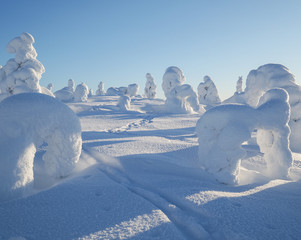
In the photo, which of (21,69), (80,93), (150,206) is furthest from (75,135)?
(80,93)

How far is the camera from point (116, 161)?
4797mm

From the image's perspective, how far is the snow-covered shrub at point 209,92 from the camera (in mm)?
26922

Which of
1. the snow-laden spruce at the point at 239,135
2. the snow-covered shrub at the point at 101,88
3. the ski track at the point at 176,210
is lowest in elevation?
the ski track at the point at 176,210

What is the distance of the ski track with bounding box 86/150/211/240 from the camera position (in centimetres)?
254

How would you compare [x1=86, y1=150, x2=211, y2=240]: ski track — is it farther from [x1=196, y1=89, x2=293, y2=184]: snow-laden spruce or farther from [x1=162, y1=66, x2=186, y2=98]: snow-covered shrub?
[x1=162, y1=66, x2=186, y2=98]: snow-covered shrub

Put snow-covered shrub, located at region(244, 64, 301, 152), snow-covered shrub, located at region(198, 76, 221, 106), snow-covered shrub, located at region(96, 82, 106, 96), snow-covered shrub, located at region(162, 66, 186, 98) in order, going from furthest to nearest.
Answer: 1. snow-covered shrub, located at region(96, 82, 106, 96)
2. snow-covered shrub, located at region(198, 76, 221, 106)
3. snow-covered shrub, located at region(162, 66, 186, 98)
4. snow-covered shrub, located at region(244, 64, 301, 152)

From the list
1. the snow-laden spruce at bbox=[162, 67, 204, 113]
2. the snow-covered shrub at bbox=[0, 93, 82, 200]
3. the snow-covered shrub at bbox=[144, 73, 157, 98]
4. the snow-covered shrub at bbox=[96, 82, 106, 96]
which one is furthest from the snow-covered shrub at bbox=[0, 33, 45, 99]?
the snow-covered shrub at bbox=[96, 82, 106, 96]

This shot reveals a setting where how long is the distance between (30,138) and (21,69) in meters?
12.2

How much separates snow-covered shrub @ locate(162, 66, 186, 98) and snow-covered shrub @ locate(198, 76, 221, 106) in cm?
673

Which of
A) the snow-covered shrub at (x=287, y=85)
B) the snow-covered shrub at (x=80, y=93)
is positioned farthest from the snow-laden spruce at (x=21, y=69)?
the snow-covered shrub at (x=287, y=85)

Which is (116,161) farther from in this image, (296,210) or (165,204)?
(296,210)

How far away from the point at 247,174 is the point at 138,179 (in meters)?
2.67

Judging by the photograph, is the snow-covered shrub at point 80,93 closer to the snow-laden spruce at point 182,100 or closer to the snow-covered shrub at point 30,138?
the snow-laden spruce at point 182,100

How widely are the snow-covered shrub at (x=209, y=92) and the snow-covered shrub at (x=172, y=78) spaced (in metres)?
6.73
